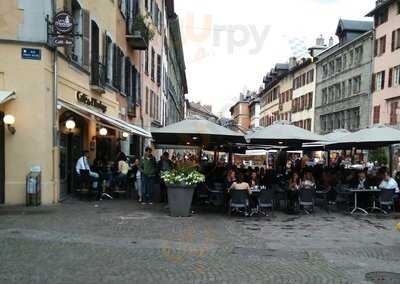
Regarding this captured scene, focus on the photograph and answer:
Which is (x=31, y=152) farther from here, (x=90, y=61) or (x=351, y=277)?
(x=351, y=277)

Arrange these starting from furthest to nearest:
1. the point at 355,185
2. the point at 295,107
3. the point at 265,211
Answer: the point at 295,107 < the point at 355,185 < the point at 265,211

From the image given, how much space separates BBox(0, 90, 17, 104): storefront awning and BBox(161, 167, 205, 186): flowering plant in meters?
4.34

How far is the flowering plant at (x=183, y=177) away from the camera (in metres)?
13.0

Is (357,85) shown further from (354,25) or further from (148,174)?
(148,174)

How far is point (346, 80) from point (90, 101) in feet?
139

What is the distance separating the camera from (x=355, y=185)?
15656mm

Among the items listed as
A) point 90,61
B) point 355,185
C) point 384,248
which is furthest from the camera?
point 90,61

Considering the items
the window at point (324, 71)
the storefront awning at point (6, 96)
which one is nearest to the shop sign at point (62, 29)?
the storefront awning at point (6, 96)

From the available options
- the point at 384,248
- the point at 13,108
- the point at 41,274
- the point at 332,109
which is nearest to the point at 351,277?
the point at 384,248

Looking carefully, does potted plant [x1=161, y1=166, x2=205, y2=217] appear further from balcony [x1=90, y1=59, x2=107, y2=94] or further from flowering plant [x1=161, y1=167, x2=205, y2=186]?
balcony [x1=90, y1=59, x2=107, y2=94]

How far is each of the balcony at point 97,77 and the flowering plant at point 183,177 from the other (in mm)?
6415

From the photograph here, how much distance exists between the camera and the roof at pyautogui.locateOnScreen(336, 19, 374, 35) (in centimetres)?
5388

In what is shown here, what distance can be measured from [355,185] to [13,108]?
9.96m

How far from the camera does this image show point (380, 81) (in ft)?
153
